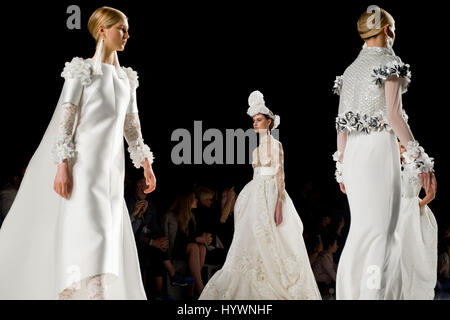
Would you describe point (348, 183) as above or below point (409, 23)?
below

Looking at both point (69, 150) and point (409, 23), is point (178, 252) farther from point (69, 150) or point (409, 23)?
point (409, 23)

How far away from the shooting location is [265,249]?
184 inches

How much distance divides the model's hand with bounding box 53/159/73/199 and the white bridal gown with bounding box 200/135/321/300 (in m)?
1.52

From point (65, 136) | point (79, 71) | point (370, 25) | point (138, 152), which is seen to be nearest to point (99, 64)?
point (79, 71)

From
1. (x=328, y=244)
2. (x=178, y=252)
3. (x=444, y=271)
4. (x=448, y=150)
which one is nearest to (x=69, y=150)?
(x=178, y=252)

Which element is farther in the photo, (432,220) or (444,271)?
(444,271)

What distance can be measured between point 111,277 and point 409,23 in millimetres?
3824

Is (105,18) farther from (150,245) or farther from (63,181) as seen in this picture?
(150,245)

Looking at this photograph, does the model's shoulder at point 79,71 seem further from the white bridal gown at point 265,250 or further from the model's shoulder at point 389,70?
the white bridal gown at point 265,250

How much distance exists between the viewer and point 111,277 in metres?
3.37

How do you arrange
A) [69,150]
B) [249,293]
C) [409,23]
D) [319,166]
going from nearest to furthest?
[69,150] → [249,293] → [409,23] → [319,166]

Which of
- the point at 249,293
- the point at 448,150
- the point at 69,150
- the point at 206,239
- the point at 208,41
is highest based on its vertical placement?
the point at 208,41

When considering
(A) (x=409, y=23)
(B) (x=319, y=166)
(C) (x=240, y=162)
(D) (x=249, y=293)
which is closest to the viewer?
(D) (x=249, y=293)

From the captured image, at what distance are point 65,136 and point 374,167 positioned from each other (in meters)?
1.70
